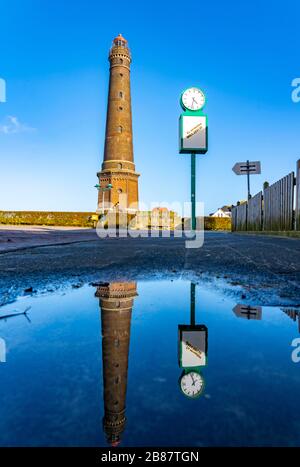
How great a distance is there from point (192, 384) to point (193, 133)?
13.8 metres

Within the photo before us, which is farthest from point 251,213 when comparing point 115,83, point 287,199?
point 115,83

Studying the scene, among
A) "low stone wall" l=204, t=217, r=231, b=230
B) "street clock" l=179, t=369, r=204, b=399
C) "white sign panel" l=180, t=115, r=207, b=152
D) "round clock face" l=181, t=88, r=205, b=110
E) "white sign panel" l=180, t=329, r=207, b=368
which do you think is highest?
"round clock face" l=181, t=88, r=205, b=110

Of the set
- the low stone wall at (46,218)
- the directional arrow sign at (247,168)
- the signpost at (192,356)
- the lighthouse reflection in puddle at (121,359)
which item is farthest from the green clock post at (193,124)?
the low stone wall at (46,218)

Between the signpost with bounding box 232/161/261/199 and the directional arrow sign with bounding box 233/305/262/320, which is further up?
the signpost with bounding box 232/161/261/199

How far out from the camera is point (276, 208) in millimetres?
9680

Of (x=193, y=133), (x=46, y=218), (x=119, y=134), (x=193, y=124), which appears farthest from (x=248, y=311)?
(x=46, y=218)

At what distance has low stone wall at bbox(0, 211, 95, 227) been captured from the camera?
29.9m

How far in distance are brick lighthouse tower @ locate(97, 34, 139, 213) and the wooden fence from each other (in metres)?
18.1

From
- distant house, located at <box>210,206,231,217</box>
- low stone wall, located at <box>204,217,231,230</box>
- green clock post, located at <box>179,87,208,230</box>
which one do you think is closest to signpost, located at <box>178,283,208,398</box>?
green clock post, located at <box>179,87,208,230</box>

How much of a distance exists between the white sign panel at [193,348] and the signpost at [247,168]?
1847 centimetres

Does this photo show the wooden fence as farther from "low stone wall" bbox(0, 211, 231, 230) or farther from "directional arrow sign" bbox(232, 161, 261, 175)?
"low stone wall" bbox(0, 211, 231, 230)

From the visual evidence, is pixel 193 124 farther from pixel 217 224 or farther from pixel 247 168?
pixel 217 224

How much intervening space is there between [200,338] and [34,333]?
535mm
